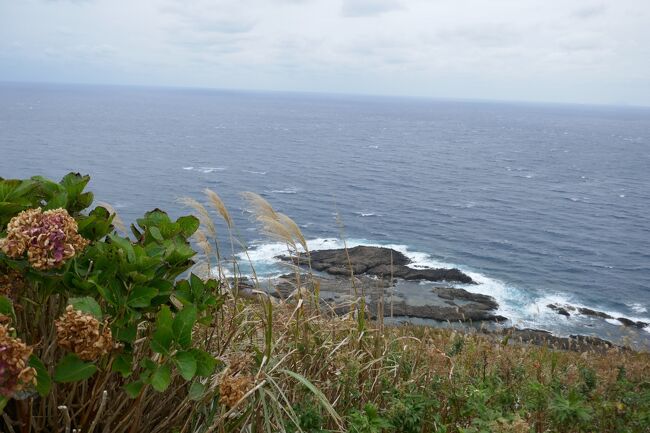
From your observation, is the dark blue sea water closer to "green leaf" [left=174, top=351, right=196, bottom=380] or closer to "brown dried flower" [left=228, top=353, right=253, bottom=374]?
"brown dried flower" [left=228, top=353, right=253, bottom=374]

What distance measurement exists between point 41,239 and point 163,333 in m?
0.50

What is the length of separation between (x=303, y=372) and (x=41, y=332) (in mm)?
1570

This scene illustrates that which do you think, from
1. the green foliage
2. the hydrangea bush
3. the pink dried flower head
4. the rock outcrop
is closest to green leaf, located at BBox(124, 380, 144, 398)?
the hydrangea bush

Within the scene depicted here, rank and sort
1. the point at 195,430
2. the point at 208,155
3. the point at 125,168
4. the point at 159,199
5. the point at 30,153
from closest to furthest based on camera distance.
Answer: the point at 195,430 → the point at 159,199 → the point at 125,168 → the point at 30,153 → the point at 208,155

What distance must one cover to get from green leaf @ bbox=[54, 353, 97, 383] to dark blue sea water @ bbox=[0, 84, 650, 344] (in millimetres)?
5945

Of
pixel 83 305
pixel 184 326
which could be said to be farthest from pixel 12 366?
pixel 184 326

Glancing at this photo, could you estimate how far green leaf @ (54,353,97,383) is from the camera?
5.87 feet

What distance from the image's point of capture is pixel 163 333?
1.94 meters

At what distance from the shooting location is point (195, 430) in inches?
102

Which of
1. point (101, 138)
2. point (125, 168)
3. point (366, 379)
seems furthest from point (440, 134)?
point (366, 379)

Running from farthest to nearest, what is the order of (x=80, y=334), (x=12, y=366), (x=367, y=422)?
(x=367, y=422)
(x=80, y=334)
(x=12, y=366)

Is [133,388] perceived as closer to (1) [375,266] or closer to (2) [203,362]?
(2) [203,362]

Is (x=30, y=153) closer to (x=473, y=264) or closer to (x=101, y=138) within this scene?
(x=101, y=138)

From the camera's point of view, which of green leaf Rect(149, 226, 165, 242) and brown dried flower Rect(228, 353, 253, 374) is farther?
brown dried flower Rect(228, 353, 253, 374)
